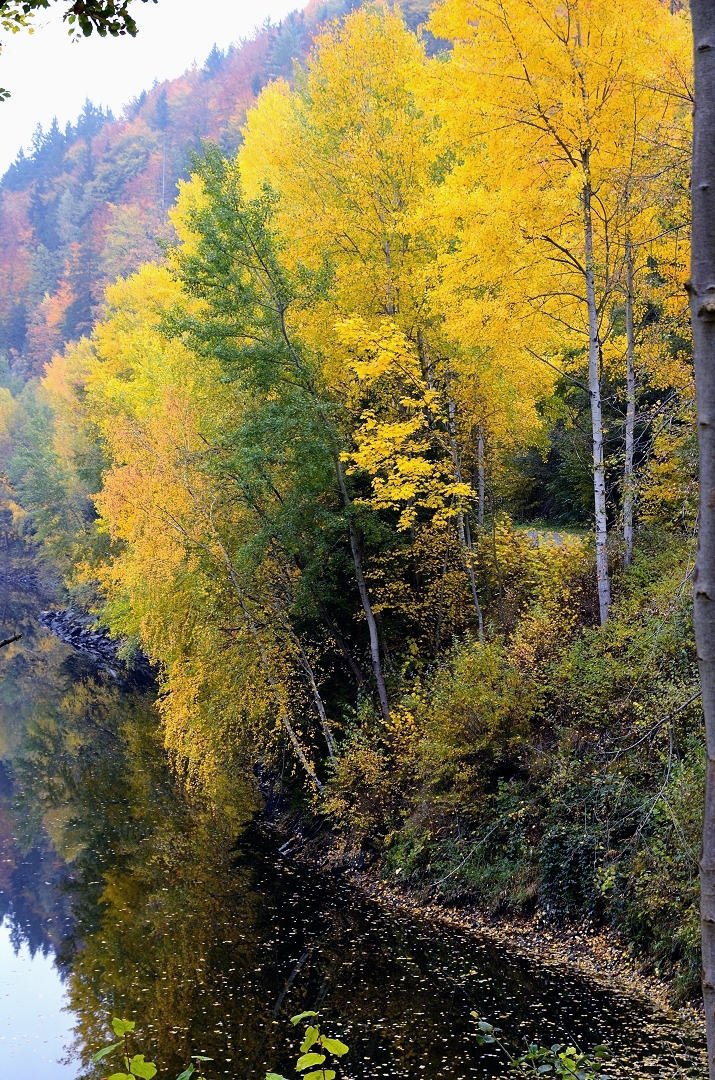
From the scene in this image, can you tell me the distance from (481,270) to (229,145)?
186 ft

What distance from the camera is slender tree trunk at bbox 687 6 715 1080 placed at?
7.02ft

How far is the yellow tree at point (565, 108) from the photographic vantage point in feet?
31.9

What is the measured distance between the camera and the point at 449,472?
13.9m

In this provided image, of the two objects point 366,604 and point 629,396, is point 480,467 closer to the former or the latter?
point 366,604

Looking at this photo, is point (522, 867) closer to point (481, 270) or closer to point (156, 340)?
point (481, 270)

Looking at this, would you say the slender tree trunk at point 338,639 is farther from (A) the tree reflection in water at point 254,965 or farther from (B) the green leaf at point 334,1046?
(B) the green leaf at point 334,1046

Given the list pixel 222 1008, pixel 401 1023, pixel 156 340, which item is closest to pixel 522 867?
pixel 401 1023

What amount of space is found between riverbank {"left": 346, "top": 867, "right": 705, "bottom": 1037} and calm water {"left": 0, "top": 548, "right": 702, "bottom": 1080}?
0.18 m

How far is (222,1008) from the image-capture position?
28.9 feet

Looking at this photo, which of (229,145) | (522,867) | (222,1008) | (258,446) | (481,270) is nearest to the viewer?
(222,1008)

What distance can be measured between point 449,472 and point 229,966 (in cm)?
793

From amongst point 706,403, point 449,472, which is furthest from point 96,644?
point 706,403

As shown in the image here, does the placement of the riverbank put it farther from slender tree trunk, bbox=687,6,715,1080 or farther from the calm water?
slender tree trunk, bbox=687,6,715,1080

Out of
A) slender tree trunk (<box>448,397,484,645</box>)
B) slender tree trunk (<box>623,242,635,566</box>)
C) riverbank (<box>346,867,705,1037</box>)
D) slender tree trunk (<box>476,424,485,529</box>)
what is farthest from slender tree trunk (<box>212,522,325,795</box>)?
slender tree trunk (<box>623,242,635,566</box>)
